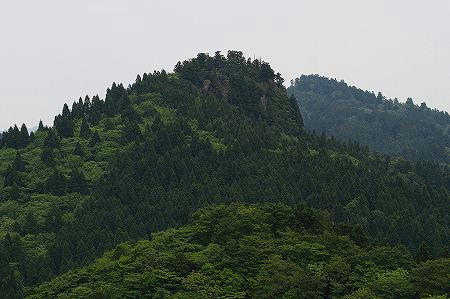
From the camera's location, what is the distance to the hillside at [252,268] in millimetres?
57094

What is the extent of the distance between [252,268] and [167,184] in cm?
5922

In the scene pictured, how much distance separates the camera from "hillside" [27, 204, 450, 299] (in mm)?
57094

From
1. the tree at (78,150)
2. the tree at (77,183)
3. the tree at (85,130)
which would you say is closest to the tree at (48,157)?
the tree at (78,150)

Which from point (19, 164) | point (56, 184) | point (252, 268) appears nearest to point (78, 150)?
point (19, 164)

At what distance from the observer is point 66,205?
111 metres

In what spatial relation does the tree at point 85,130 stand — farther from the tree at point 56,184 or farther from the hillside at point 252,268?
the hillside at point 252,268

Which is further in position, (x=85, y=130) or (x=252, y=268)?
(x=85, y=130)

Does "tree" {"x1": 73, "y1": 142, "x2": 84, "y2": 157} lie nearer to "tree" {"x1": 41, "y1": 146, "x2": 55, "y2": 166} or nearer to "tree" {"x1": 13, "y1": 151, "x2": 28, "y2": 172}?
"tree" {"x1": 41, "y1": 146, "x2": 55, "y2": 166}

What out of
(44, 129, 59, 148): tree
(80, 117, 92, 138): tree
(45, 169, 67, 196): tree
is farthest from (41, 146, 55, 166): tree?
(80, 117, 92, 138): tree

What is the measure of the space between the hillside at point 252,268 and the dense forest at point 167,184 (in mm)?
414

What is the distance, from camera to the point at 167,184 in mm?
118750

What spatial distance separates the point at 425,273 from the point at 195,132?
83079mm

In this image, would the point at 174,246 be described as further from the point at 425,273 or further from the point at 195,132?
the point at 195,132

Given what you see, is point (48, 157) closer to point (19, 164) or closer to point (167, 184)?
point (19, 164)
